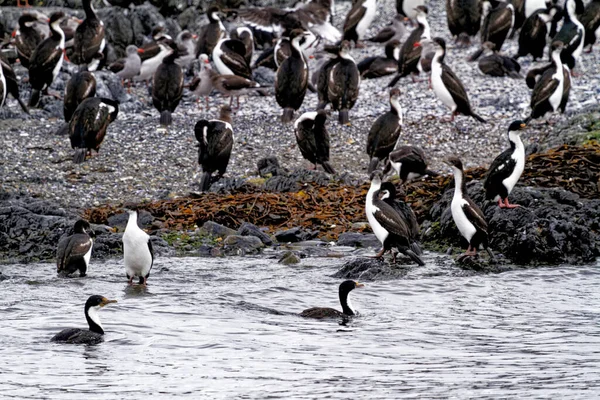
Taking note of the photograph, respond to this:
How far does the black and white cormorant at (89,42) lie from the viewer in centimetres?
2284

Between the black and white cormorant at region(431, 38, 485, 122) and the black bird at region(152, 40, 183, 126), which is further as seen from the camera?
the black bird at region(152, 40, 183, 126)

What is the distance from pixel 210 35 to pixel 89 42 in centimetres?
291

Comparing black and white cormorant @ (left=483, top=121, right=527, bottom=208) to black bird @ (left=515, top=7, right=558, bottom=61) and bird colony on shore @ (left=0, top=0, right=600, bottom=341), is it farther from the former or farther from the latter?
black bird @ (left=515, top=7, right=558, bottom=61)

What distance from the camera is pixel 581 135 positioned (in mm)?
17750

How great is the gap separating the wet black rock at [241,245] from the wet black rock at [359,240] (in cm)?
103

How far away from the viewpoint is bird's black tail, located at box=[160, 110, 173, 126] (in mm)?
20438

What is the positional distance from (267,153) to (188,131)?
1935 millimetres

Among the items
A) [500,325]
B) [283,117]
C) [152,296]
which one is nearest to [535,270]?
[500,325]

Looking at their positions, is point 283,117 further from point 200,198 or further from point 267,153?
point 200,198


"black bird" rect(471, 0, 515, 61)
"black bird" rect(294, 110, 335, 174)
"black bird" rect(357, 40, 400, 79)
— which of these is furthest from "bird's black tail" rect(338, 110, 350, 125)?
"black bird" rect(471, 0, 515, 61)

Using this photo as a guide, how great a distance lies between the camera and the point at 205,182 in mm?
16969

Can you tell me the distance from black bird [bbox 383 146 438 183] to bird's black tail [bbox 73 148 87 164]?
5211 millimetres

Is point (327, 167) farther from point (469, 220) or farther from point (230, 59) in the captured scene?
point (230, 59)

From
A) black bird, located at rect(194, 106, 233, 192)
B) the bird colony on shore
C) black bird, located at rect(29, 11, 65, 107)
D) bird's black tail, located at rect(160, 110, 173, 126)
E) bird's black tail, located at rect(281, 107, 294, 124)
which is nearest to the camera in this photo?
the bird colony on shore
